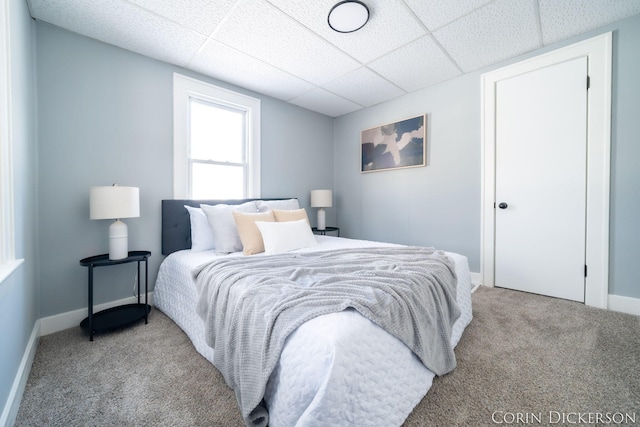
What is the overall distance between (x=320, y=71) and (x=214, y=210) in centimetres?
191

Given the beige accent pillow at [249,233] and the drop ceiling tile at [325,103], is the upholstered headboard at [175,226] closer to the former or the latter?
the beige accent pillow at [249,233]

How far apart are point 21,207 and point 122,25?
159cm

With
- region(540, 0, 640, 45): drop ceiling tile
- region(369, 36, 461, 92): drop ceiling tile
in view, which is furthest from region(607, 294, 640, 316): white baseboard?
region(369, 36, 461, 92): drop ceiling tile

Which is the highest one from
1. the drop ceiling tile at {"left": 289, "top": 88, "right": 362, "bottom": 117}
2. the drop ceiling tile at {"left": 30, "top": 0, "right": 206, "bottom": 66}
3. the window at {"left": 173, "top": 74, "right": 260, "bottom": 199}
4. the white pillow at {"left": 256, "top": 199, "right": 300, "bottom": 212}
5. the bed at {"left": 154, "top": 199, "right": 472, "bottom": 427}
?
the drop ceiling tile at {"left": 289, "top": 88, "right": 362, "bottom": 117}

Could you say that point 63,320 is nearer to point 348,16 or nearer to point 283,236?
point 283,236

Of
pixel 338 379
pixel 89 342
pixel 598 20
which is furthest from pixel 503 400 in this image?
pixel 598 20

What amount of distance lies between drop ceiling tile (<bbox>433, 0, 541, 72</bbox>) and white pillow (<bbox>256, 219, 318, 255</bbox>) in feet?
7.07

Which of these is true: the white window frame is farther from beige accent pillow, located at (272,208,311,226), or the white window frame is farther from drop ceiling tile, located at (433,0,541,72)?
drop ceiling tile, located at (433,0,541,72)

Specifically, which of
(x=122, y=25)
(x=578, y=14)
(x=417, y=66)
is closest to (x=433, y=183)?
(x=417, y=66)

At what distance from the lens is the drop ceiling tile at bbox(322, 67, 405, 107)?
2.95 meters

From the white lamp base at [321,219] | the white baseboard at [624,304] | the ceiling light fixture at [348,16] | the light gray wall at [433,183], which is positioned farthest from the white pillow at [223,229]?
the white baseboard at [624,304]

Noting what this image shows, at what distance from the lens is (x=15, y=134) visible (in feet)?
4.62

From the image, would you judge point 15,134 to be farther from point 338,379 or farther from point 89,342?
point 338,379

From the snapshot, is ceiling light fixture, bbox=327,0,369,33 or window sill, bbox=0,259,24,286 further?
ceiling light fixture, bbox=327,0,369,33
